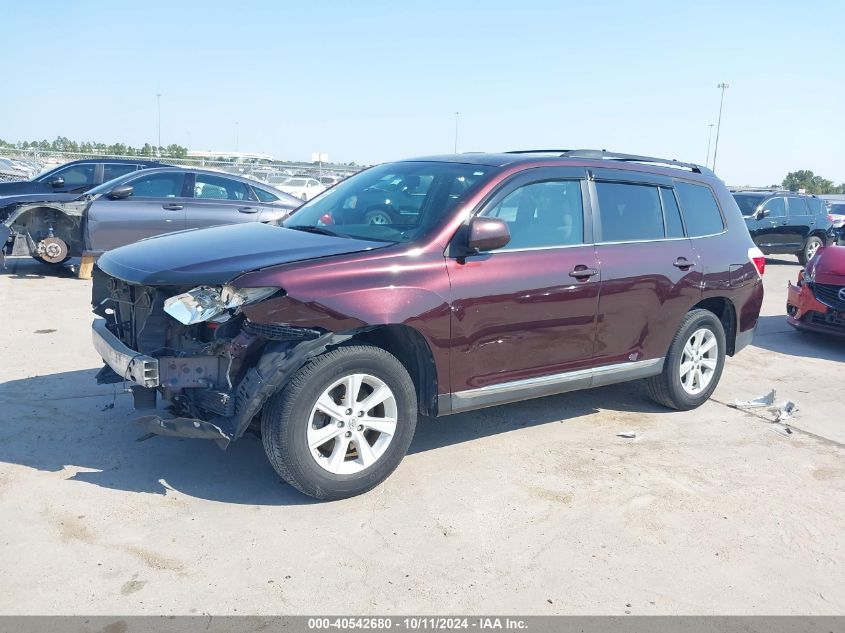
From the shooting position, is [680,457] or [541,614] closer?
[541,614]

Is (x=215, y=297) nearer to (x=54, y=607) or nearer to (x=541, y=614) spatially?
(x=54, y=607)

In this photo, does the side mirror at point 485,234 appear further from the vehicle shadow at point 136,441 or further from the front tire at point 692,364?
the front tire at point 692,364

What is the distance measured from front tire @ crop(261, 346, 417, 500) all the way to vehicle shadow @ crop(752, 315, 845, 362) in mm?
5959

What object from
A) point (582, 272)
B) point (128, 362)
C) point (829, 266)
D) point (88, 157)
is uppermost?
point (88, 157)

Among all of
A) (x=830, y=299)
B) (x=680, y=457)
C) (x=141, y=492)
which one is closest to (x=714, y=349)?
(x=680, y=457)

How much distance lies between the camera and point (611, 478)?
4.63 metres

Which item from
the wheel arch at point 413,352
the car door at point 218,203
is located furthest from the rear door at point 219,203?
the wheel arch at point 413,352

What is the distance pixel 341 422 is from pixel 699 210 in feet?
11.8

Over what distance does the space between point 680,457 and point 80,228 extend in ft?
29.1

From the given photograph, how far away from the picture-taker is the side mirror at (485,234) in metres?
4.29

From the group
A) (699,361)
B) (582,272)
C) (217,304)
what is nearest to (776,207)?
(699,361)

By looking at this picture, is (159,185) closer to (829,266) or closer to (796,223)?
(829,266)

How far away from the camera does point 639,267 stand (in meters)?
5.31

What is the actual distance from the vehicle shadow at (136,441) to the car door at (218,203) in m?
5.21
